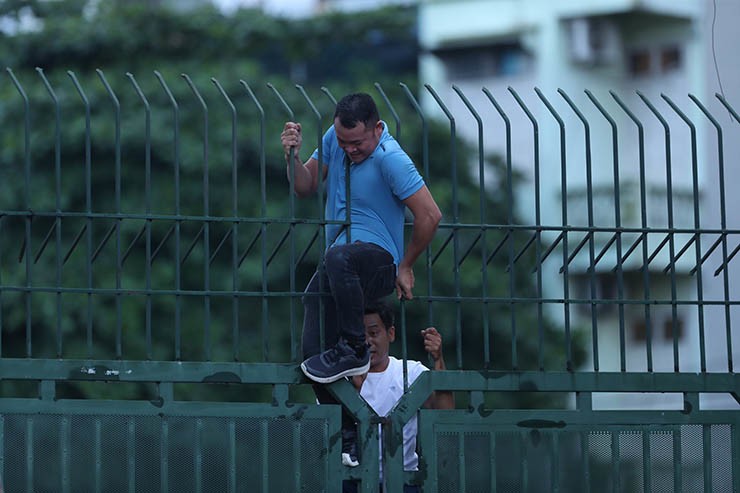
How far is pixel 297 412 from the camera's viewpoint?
21.5 ft

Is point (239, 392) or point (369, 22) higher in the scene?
point (369, 22)

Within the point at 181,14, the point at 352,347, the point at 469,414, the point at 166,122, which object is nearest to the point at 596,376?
the point at 469,414

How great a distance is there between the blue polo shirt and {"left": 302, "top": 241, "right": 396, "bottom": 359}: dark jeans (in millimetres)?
107

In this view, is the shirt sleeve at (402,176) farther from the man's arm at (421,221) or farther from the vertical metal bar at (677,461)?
the vertical metal bar at (677,461)

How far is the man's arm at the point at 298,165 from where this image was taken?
6.39m

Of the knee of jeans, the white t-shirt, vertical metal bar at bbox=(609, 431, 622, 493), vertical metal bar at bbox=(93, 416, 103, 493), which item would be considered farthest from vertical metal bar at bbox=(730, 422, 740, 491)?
vertical metal bar at bbox=(93, 416, 103, 493)

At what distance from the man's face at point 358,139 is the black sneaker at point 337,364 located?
2.70 ft

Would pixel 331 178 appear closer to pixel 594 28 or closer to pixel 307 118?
pixel 307 118

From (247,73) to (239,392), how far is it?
3.72 m

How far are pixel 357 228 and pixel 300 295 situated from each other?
1.29 feet

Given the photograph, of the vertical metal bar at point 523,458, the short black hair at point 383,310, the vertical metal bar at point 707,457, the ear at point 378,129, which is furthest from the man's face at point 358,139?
the vertical metal bar at point 707,457

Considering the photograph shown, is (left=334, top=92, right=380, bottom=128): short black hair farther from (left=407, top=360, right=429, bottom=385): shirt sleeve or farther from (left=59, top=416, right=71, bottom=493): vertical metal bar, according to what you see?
(left=59, top=416, right=71, bottom=493): vertical metal bar

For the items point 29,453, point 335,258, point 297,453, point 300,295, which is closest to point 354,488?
point 297,453

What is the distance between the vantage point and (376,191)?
6484 mm
